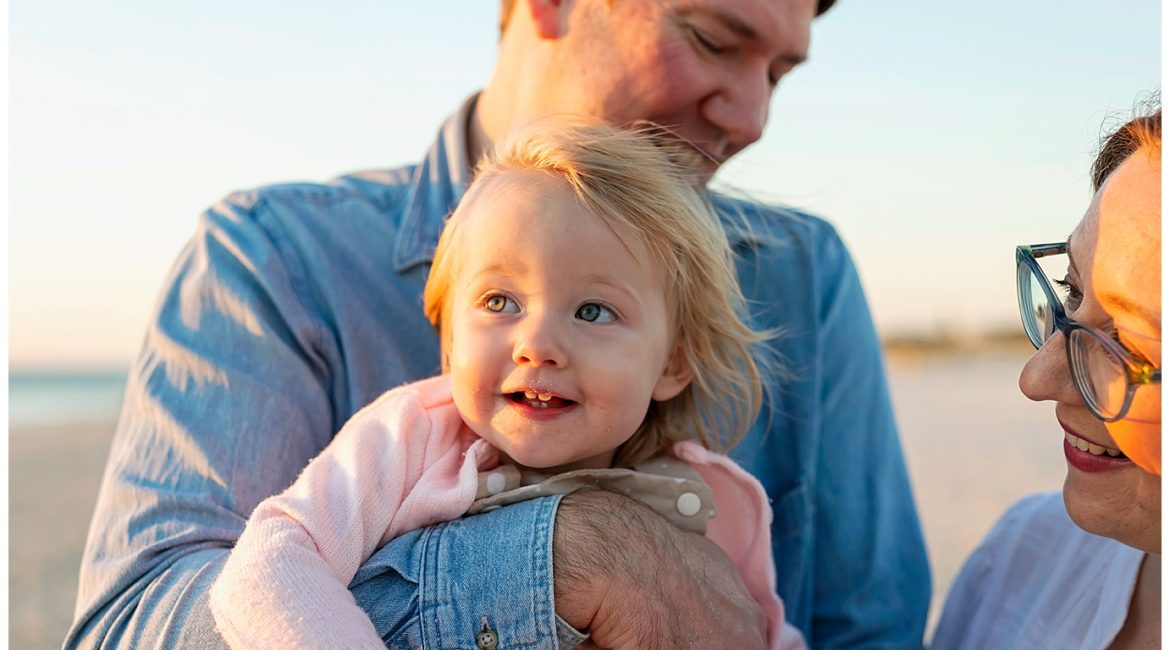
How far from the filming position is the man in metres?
1.84

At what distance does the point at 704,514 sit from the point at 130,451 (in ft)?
3.82

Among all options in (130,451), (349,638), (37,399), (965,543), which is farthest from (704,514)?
(37,399)

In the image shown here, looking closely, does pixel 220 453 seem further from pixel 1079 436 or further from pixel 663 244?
pixel 1079 436

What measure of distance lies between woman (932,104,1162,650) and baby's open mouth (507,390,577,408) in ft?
2.61

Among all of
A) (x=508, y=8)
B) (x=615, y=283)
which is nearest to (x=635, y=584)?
(x=615, y=283)

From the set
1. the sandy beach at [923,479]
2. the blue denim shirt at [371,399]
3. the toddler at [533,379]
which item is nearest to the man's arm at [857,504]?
the blue denim shirt at [371,399]

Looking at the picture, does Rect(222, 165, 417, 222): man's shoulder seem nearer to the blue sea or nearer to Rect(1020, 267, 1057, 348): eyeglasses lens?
Rect(1020, 267, 1057, 348): eyeglasses lens

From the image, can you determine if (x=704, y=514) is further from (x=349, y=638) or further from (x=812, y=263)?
(x=812, y=263)

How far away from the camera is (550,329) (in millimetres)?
1890

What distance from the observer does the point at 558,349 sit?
189 cm

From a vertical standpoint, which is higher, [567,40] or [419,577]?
[567,40]

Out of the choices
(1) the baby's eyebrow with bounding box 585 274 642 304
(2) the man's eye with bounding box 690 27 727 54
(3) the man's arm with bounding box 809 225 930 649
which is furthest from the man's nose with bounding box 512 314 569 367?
(3) the man's arm with bounding box 809 225 930 649

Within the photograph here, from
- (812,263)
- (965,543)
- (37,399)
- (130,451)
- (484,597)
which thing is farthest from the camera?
(37,399)

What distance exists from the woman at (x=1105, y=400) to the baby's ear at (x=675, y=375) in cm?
63
